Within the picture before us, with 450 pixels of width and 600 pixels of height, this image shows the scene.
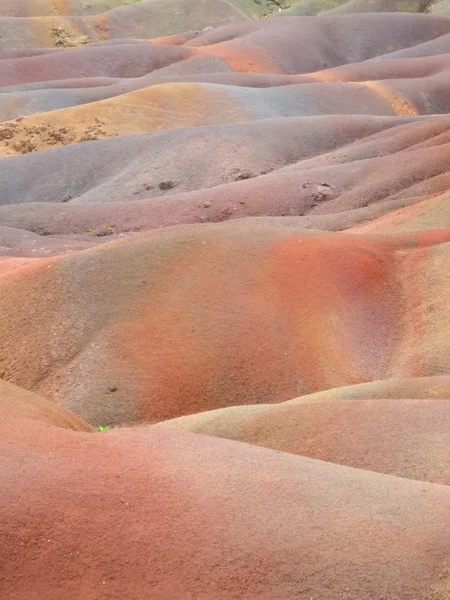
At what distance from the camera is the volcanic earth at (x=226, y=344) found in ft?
22.2

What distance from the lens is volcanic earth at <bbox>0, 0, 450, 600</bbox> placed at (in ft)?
22.2

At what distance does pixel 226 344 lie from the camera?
15.3m

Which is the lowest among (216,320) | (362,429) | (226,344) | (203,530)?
(226,344)

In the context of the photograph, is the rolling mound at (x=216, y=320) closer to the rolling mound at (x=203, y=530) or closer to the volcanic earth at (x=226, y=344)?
the volcanic earth at (x=226, y=344)

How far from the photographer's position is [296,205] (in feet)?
85.8

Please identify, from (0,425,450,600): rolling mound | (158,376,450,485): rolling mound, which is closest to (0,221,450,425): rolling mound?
(158,376,450,485): rolling mound

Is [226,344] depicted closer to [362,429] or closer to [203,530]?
A: [362,429]

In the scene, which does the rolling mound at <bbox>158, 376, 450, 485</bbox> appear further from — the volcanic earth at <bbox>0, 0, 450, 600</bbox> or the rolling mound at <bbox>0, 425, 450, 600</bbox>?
the rolling mound at <bbox>0, 425, 450, 600</bbox>

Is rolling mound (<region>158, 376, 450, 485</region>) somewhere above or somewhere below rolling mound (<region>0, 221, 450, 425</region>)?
above

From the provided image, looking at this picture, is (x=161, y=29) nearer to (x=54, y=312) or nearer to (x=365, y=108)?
(x=365, y=108)

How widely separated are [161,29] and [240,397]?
5481 cm

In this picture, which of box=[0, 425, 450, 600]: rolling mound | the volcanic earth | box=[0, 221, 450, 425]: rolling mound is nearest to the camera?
box=[0, 425, 450, 600]: rolling mound

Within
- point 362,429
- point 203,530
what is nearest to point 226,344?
point 362,429

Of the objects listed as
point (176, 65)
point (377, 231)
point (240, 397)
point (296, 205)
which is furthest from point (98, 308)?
point (176, 65)
